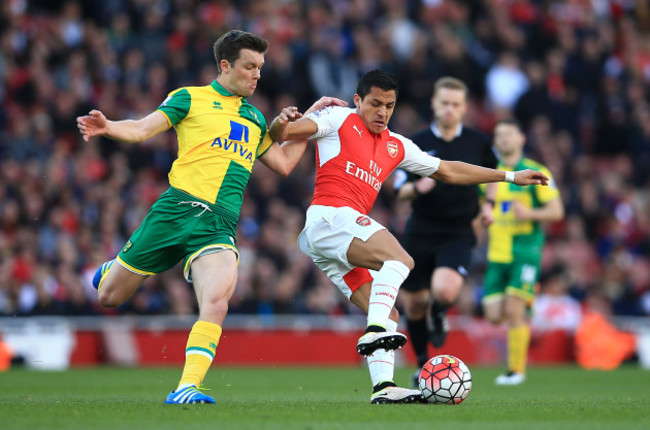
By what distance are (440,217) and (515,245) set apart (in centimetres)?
210

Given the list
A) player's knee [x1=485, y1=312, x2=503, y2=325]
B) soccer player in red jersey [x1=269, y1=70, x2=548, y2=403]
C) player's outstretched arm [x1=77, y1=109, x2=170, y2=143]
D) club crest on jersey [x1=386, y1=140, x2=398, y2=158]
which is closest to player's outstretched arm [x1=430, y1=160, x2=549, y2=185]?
soccer player in red jersey [x1=269, y1=70, x2=548, y2=403]

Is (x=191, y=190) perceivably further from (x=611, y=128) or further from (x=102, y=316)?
(x=611, y=128)

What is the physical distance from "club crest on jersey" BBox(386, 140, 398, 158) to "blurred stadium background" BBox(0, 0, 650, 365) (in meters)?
8.16

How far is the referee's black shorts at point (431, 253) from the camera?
10.2m

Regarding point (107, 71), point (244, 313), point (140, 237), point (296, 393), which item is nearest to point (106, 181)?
point (107, 71)

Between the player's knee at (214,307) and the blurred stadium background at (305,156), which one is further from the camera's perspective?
the blurred stadium background at (305,156)

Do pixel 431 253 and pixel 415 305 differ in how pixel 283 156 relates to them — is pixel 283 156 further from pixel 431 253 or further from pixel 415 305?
pixel 415 305

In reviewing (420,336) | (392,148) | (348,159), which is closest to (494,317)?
(420,336)

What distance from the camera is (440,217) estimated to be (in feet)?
34.1

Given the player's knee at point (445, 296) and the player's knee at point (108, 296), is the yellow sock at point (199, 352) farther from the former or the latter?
the player's knee at point (445, 296)

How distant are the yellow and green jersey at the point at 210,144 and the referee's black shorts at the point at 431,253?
10.8 feet

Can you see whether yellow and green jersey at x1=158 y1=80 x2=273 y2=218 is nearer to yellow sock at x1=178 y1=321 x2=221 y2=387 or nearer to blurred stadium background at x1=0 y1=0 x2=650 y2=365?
yellow sock at x1=178 y1=321 x2=221 y2=387

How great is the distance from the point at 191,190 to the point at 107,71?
11.2 meters

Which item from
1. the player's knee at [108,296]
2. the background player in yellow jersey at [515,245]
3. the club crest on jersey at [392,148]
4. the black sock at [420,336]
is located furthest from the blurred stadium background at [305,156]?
the club crest on jersey at [392,148]
